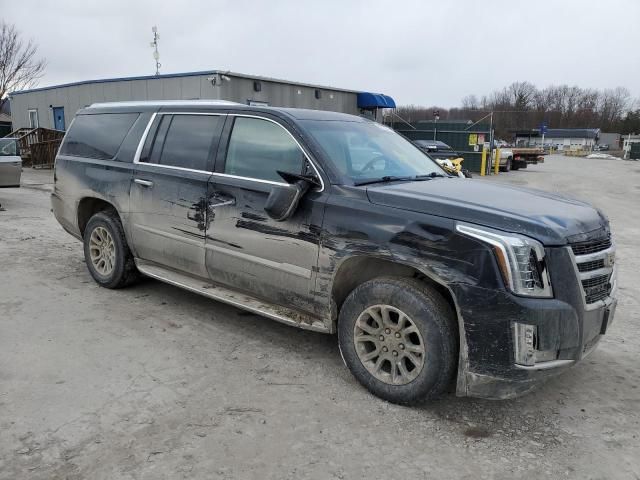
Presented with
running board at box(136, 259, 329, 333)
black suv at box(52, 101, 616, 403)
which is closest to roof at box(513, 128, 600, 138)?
black suv at box(52, 101, 616, 403)

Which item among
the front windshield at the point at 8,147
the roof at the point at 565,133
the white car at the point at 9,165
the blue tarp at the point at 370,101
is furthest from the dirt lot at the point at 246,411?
the roof at the point at 565,133

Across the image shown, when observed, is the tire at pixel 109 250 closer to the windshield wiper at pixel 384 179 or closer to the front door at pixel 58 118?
the windshield wiper at pixel 384 179

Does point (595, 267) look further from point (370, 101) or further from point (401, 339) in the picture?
point (370, 101)

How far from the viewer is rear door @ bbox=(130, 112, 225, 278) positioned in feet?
14.4

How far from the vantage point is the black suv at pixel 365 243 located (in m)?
2.92

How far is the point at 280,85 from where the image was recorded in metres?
20.9

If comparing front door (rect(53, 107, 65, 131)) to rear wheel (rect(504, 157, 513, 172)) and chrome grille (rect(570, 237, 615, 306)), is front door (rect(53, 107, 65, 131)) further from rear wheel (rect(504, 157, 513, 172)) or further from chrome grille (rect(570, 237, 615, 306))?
chrome grille (rect(570, 237, 615, 306))

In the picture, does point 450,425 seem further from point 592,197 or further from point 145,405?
point 592,197

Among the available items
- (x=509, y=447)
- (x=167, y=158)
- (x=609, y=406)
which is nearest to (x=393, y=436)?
(x=509, y=447)

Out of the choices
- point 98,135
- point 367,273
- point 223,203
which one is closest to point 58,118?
point 98,135

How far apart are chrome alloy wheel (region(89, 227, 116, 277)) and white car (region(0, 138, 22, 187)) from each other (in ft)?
22.6

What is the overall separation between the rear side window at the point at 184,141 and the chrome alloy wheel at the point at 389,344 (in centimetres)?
191

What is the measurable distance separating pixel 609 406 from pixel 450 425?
3.77 feet

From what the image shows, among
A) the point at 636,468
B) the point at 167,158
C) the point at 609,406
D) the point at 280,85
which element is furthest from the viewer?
the point at 280,85
